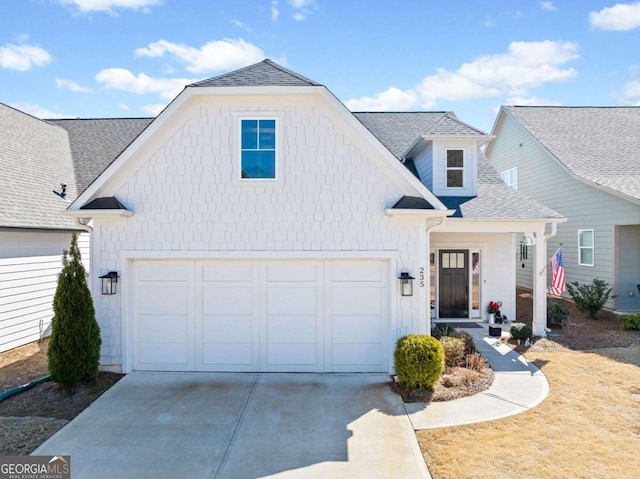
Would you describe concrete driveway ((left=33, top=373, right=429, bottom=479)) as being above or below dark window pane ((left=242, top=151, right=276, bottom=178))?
below

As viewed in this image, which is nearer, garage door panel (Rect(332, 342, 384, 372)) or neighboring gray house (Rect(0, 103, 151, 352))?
garage door panel (Rect(332, 342, 384, 372))

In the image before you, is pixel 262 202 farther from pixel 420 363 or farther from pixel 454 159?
pixel 454 159

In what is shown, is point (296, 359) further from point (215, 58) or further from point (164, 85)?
point (164, 85)

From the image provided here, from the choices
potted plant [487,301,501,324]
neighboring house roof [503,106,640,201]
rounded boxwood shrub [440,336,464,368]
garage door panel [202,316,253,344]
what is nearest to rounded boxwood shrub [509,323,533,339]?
potted plant [487,301,501,324]

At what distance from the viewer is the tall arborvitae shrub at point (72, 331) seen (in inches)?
283

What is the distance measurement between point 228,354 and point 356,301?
2.92 m

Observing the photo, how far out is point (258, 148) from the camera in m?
8.16

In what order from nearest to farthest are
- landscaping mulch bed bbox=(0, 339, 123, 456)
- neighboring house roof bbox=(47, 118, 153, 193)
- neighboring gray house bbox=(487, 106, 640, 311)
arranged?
landscaping mulch bed bbox=(0, 339, 123, 456), neighboring gray house bbox=(487, 106, 640, 311), neighboring house roof bbox=(47, 118, 153, 193)

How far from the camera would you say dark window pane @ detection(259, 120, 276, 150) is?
8148 millimetres

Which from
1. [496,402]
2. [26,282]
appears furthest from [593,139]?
[26,282]

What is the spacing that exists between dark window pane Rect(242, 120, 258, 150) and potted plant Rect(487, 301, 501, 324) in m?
8.58

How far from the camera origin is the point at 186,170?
321 inches

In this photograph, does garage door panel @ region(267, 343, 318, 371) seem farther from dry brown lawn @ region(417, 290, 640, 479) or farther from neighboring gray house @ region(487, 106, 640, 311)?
neighboring gray house @ region(487, 106, 640, 311)

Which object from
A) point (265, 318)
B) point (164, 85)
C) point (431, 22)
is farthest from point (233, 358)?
point (164, 85)
